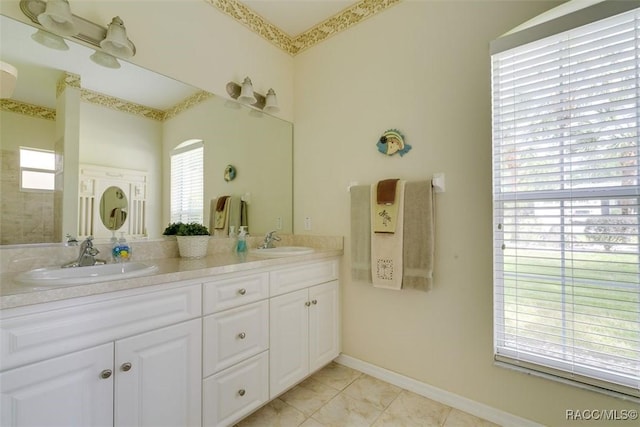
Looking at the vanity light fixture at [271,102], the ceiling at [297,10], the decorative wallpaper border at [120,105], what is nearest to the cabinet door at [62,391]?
the decorative wallpaper border at [120,105]

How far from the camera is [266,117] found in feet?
7.48

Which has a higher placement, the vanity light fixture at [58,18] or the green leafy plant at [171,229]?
the vanity light fixture at [58,18]

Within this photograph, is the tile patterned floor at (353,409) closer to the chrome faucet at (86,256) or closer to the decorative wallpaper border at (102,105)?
the chrome faucet at (86,256)

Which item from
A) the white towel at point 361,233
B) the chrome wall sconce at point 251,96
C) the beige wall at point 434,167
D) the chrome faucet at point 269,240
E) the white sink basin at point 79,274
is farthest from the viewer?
the chrome faucet at point 269,240

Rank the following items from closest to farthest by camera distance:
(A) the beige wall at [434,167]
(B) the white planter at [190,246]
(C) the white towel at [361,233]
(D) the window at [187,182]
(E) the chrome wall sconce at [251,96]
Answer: (A) the beige wall at [434,167]
(B) the white planter at [190,246]
(D) the window at [187,182]
(C) the white towel at [361,233]
(E) the chrome wall sconce at [251,96]

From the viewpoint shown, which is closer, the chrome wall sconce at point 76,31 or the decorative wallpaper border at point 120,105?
the chrome wall sconce at point 76,31

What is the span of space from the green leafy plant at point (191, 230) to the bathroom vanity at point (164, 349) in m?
0.41

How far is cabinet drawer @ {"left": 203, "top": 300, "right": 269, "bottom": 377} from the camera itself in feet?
4.16

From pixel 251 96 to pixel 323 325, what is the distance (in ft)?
5.65

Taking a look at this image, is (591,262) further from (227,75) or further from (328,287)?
(227,75)

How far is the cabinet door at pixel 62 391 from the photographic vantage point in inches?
32.1

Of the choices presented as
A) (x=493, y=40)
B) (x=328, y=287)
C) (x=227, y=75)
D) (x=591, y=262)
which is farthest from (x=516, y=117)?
(x=227, y=75)

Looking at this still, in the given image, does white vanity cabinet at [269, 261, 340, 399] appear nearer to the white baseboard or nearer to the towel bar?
the white baseboard

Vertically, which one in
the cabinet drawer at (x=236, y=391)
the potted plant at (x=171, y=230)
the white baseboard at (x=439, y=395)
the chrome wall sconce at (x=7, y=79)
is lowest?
the white baseboard at (x=439, y=395)
